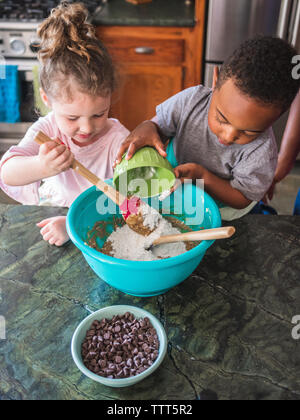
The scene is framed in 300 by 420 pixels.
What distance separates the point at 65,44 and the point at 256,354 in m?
0.92

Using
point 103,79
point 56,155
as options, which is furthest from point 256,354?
point 103,79

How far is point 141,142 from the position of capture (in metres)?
1.03

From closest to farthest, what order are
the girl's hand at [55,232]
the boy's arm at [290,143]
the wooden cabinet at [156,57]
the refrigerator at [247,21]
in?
1. the girl's hand at [55,232]
2. the boy's arm at [290,143]
3. the refrigerator at [247,21]
4. the wooden cabinet at [156,57]

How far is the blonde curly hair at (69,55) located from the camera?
1.04m

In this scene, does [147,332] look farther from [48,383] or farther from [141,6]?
[141,6]

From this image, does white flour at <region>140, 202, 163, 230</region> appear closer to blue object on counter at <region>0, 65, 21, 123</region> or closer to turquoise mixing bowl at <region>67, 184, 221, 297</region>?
turquoise mixing bowl at <region>67, 184, 221, 297</region>

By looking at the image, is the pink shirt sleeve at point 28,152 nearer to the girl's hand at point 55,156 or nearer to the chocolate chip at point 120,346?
the girl's hand at point 55,156

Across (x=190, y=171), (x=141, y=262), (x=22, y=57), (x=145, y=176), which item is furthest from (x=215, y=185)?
(x=22, y=57)

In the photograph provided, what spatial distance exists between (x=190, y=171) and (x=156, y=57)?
5.68 feet

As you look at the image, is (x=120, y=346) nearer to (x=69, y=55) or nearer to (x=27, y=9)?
(x=69, y=55)

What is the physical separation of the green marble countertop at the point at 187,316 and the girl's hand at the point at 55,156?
0.76 feet

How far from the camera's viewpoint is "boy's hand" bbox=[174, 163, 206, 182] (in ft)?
3.51

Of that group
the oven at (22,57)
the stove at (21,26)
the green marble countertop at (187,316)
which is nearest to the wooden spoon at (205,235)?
the green marble countertop at (187,316)

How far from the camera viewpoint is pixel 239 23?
7.81ft
